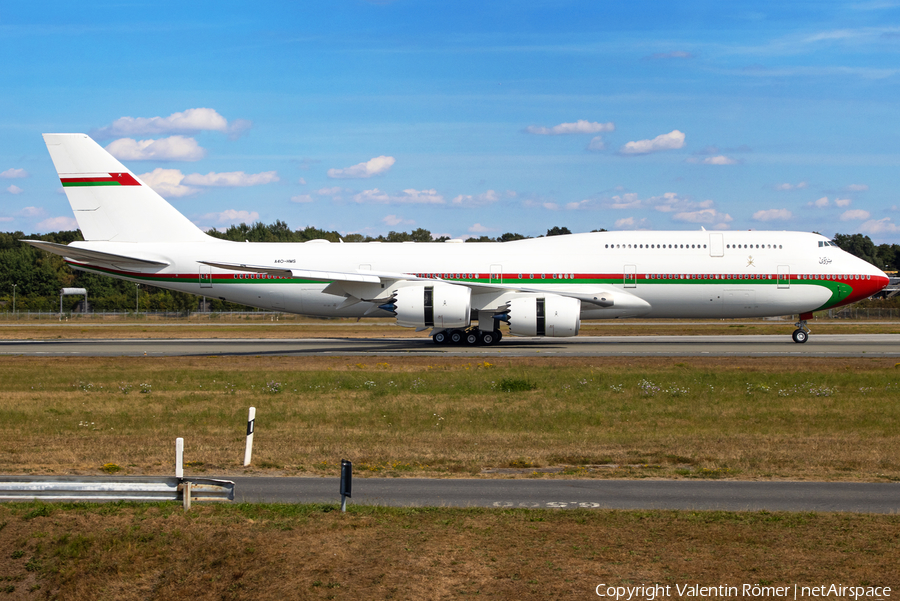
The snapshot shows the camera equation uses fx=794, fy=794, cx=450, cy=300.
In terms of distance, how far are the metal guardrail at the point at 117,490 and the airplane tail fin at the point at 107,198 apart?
34.0 meters

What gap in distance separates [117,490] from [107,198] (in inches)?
1410

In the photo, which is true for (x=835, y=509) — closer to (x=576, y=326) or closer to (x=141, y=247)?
(x=576, y=326)

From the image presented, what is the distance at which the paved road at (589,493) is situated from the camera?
39.3ft

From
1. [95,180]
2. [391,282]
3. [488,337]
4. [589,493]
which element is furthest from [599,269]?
[589,493]

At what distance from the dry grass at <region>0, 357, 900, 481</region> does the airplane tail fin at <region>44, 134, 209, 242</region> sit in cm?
1217

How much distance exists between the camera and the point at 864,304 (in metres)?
102

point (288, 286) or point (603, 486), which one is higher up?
point (288, 286)

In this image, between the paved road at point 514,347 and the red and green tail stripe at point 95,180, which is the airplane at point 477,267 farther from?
the paved road at point 514,347

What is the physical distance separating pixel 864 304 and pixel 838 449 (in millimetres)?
97024

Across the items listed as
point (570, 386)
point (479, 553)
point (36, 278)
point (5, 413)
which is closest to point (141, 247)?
point (5, 413)

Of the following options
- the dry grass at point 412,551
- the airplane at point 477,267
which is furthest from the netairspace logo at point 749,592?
the airplane at point 477,267

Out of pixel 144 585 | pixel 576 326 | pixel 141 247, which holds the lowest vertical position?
pixel 144 585

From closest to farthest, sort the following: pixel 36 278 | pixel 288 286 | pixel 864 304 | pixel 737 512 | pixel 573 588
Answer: pixel 573 588, pixel 737 512, pixel 288 286, pixel 864 304, pixel 36 278

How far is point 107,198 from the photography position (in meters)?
42.6
